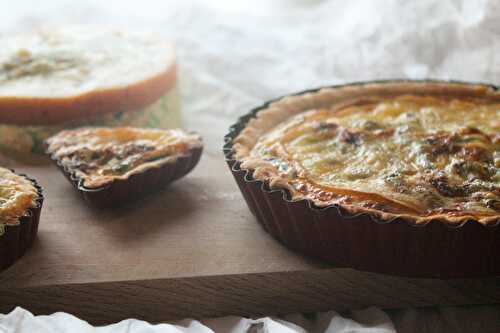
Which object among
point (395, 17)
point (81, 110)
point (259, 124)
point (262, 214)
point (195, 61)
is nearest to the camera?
point (262, 214)

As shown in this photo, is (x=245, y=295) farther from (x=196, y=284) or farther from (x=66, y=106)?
(x=66, y=106)

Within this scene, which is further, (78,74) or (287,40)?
(287,40)

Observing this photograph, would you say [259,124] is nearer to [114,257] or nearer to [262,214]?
[262,214]

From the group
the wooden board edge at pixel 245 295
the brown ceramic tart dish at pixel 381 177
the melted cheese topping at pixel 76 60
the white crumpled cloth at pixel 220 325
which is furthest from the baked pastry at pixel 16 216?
the melted cheese topping at pixel 76 60

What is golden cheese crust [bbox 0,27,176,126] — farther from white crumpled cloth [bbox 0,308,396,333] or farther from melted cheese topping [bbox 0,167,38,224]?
white crumpled cloth [bbox 0,308,396,333]

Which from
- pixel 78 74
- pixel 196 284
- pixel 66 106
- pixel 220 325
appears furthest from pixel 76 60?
pixel 220 325

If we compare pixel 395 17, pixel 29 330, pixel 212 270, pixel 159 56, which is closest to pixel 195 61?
pixel 159 56
